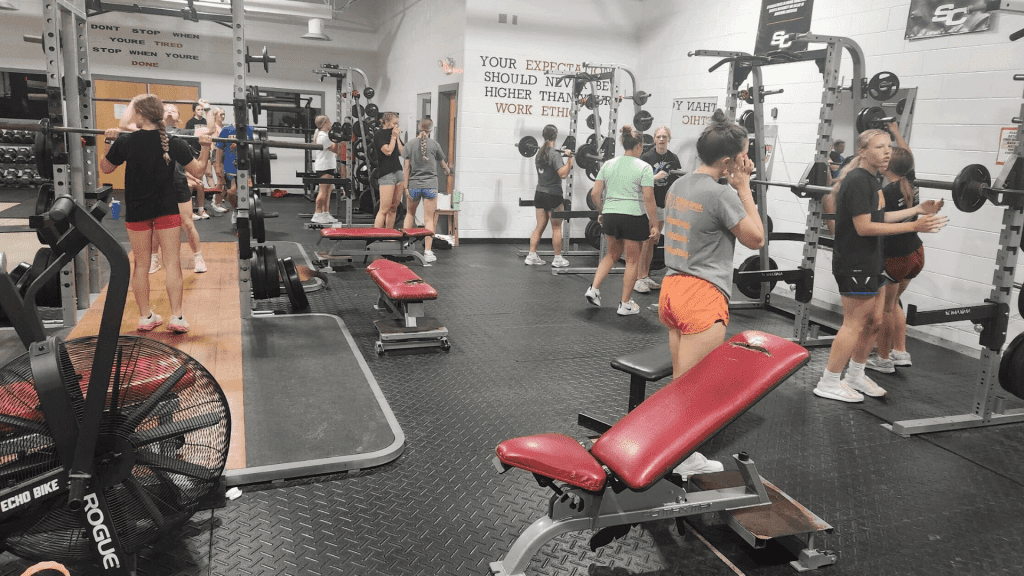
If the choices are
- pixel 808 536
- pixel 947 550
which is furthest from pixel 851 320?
pixel 808 536

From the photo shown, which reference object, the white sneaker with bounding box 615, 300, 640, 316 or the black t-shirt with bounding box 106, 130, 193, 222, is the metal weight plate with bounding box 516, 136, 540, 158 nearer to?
the white sneaker with bounding box 615, 300, 640, 316

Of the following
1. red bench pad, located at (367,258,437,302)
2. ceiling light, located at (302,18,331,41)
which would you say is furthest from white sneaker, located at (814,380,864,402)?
ceiling light, located at (302,18,331,41)

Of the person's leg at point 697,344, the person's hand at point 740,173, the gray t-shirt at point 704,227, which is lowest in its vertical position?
the person's leg at point 697,344

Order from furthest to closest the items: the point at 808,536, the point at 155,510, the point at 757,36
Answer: the point at 757,36, the point at 808,536, the point at 155,510

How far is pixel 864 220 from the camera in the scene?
3277mm

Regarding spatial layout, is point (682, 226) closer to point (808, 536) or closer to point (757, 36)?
point (808, 536)

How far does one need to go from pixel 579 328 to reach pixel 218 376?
2.50 metres

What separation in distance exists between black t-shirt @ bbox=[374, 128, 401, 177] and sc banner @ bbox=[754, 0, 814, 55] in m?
3.77

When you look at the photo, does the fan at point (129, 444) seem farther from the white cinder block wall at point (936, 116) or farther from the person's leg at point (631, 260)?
the white cinder block wall at point (936, 116)

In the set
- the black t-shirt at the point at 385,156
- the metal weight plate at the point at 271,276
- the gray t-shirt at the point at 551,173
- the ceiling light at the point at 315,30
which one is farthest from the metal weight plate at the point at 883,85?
the ceiling light at the point at 315,30

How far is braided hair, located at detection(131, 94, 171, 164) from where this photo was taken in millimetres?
3490

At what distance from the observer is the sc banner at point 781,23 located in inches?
237

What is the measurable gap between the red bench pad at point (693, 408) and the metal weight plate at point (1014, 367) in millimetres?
1712

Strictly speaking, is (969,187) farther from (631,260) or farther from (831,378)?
(631,260)
